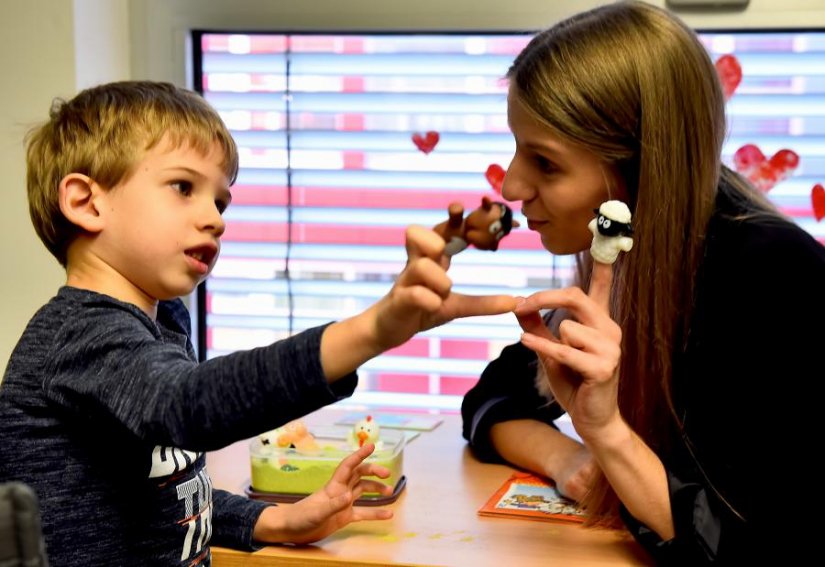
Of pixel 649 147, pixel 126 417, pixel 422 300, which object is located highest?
pixel 649 147

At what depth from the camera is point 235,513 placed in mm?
1146

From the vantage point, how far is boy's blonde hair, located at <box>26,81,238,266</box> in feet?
3.25

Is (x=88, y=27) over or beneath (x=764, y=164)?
over

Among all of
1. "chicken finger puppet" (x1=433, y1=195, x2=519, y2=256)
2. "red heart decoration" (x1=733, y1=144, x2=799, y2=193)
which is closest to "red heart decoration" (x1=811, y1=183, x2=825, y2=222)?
"red heart decoration" (x1=733, y1=144, x2=799, y2=193)

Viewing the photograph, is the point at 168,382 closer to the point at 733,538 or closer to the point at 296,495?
the point at 296,495

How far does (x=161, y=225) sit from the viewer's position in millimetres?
976

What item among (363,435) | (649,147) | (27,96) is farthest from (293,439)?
(27,96)

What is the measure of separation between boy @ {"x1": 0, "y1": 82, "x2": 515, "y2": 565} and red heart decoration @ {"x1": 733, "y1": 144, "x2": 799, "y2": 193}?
1035mm

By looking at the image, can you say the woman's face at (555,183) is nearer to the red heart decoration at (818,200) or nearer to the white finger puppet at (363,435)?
the white finger puppet at (363,435)

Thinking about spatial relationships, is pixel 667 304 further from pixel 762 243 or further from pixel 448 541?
pixel 448 541

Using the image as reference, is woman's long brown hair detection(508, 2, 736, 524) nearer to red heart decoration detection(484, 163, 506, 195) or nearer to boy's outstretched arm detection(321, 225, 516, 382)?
boy's outstretched arm detection(321, 225, 516, 382)

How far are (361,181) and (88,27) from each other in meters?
0.57

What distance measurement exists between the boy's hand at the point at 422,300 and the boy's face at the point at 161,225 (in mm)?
281

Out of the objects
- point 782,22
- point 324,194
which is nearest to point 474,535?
point 324,194
